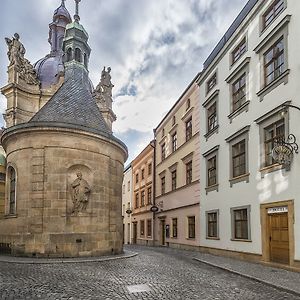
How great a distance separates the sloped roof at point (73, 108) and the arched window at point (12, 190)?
2.98m

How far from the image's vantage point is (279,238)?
1506 cm

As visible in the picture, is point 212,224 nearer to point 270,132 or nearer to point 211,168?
point 211,168

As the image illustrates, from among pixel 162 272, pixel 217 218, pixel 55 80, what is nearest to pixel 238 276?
pixel 162 272

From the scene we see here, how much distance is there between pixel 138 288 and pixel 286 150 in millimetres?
7573

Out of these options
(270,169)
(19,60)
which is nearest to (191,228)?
(270,169)

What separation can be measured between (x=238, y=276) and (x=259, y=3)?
12.1 m

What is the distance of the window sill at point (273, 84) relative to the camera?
49.1ft

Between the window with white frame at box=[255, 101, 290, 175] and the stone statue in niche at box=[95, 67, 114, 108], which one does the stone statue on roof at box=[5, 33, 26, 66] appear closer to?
the stone statue in niche at box=[95, 67, 114, 108]

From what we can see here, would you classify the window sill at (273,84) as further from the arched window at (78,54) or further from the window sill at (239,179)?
the arched window at (78,54)

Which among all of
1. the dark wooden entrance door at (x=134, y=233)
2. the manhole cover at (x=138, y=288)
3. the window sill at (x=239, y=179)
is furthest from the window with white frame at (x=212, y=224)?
the dark wooden entrance door at (x=134, y=233)

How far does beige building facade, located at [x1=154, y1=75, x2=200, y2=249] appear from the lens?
999 inches

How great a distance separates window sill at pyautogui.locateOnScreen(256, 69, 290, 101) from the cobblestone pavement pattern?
7712mm

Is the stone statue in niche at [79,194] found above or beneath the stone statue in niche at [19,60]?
beneath

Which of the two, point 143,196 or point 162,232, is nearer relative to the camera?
point 162,232
